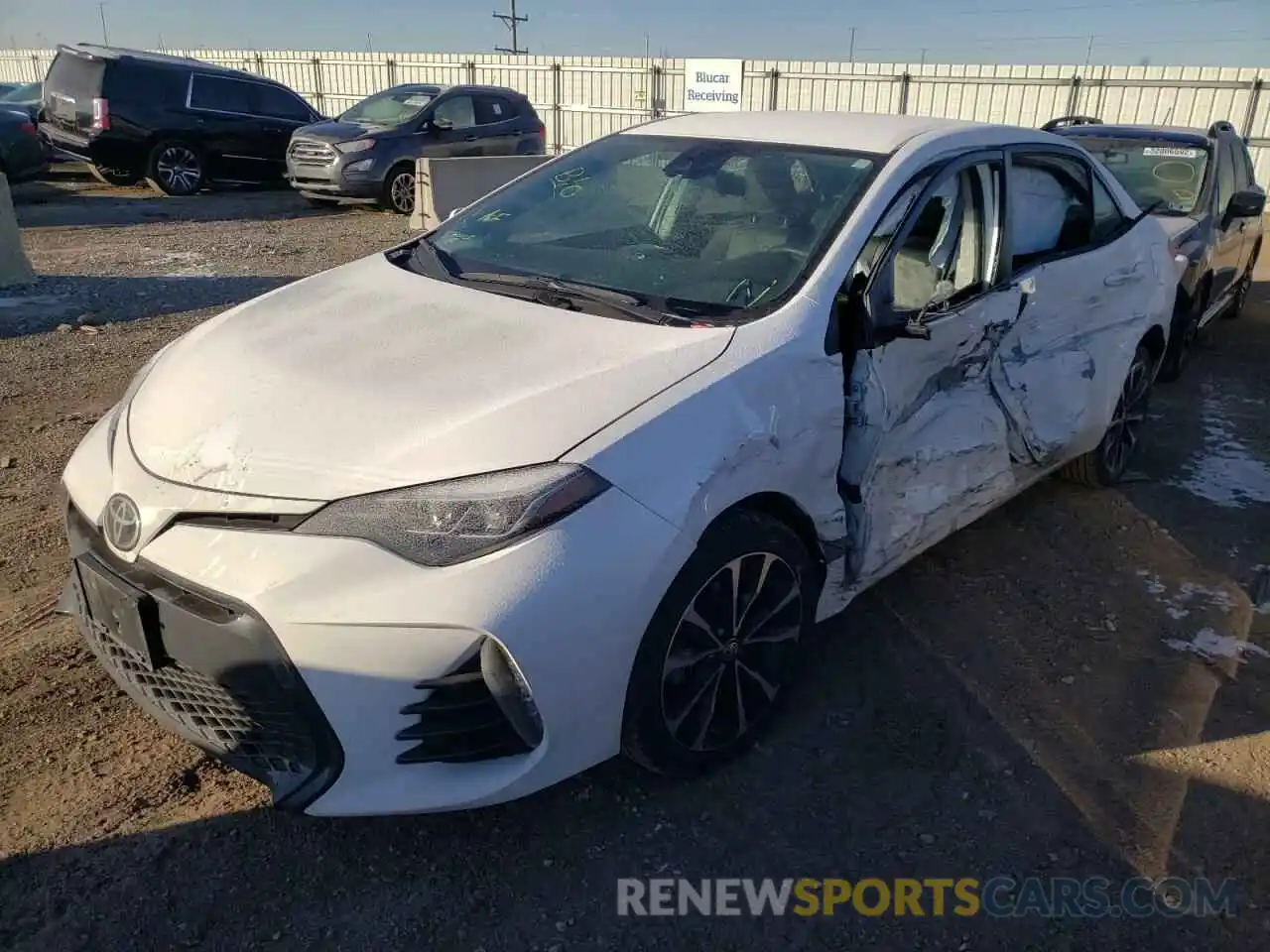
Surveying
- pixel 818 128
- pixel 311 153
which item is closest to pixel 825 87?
pixel 311 153

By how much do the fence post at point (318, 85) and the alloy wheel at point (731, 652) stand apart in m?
24.4

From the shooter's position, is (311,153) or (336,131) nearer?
(311,153)

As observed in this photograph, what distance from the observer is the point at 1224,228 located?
747cm

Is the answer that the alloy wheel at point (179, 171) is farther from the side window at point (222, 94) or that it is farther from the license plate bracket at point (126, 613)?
the license plate bracket at point (126, 613)

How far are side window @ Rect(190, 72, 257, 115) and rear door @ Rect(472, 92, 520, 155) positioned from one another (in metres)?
3.39

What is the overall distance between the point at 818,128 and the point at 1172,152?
5141mm

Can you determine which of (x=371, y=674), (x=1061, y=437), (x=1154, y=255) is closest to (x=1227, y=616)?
(x=1061, y=437)

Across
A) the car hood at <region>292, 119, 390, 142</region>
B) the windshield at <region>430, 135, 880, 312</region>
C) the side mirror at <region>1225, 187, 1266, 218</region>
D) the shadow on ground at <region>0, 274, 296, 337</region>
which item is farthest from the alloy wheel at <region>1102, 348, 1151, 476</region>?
the car hood at <region>292, 119, 390, 142</region>

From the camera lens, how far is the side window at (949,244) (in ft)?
10.9

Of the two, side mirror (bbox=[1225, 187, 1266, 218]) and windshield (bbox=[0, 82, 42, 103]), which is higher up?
windshield (bbox=[0, 82, 42, 103])

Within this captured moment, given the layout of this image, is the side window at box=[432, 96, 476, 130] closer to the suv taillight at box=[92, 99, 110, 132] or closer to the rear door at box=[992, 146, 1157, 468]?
the suv taillight at box=[92, 99, 110, 132]

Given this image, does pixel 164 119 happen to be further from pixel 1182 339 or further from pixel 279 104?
pixel 1182 339

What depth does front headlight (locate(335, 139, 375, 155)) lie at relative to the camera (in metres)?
13.3

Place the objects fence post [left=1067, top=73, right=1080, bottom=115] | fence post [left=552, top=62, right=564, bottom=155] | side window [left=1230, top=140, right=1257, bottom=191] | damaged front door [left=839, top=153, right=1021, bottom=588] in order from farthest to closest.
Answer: fence post [left=552, top=62, right=564, bottom=155]
fence post [left=1067, top=73, right=1080, bottom=115]
side window [left=1230, top=140, right=1257, bottom=191]
damaged front door [left=839, top=153, right=1021, bottom=588]
